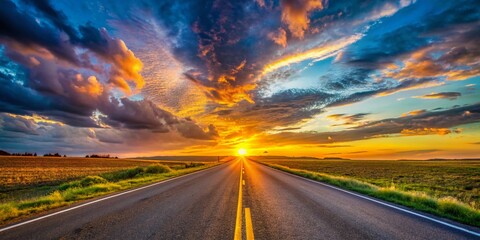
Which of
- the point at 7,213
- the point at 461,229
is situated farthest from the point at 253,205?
the point at 7,213

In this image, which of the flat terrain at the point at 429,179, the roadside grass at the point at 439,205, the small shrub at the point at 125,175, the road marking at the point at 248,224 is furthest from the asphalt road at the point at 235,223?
the small shrub at the point at 125,175

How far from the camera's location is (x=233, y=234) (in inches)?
213

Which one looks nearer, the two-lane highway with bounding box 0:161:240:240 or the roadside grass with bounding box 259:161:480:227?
the two-lane highway with bounding box 0:161:240:240

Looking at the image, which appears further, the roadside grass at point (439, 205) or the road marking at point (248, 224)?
the roadside grass at point (439, 205)

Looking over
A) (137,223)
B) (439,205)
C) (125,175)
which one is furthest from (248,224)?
(125,175)

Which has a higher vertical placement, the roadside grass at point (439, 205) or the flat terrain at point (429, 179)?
the roadside grass at point (439, 205)

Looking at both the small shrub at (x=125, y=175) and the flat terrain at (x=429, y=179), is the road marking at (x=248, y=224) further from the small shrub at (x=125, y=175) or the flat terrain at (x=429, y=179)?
the small shrub at (x=125, y=175)

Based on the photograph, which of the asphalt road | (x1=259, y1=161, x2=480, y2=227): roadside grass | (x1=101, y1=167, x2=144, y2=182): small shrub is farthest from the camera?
(x1=101, y1=167, x2=144, y2=182): small shrub

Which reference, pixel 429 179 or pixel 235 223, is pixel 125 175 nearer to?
pixel 235 223

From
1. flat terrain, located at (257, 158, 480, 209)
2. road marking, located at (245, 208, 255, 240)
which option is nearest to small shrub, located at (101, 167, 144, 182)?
road marking, located at (245, 208, 255, 240)

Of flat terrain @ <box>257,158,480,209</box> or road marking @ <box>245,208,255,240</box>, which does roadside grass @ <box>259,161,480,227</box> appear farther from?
road marking @ <box>245,208,255,240</box>

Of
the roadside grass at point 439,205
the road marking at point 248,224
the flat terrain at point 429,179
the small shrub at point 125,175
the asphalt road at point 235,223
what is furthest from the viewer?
the small shrub at point 125,175

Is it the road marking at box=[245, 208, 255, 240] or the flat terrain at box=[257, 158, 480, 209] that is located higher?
the road marking at box=[245, 208, 255, 240]

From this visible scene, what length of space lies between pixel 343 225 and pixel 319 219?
719mm
